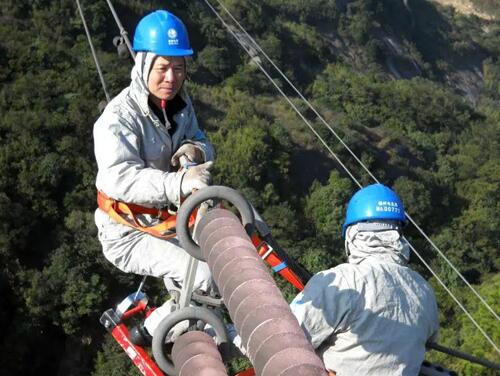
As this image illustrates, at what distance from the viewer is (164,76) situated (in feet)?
13.5

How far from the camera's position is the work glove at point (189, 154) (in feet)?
13.4

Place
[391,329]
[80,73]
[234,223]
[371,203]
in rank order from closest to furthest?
[234,223], [391,329], [371,203], [80,73]

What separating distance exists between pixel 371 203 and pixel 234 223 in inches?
50.5

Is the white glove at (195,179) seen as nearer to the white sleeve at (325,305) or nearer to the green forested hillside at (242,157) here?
the white sleeve at (325,305)

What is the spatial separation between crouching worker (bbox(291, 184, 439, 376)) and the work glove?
1.04m

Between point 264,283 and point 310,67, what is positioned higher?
point 264,283

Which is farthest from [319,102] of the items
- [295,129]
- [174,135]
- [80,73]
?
[174,135]

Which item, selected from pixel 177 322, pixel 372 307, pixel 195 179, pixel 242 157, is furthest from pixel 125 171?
pixel 242 157

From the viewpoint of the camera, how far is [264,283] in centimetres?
241

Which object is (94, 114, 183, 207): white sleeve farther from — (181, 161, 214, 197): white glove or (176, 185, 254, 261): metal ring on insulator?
(176, 185, 254, 261): metal ring on insulator

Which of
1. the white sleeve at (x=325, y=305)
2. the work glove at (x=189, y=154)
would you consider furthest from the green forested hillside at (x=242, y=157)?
the white sleeve at (x=325, y=305)

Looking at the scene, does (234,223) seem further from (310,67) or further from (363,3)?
(363,3)

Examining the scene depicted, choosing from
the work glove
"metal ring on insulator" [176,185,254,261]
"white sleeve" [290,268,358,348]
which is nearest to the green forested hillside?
the work glove

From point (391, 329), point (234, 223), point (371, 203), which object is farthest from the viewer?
point (371, 203)
